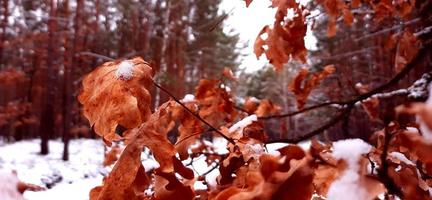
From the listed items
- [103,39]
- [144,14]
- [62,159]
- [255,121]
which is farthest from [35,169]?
[255,121]

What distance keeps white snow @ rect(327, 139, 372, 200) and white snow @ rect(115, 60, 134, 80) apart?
447mm

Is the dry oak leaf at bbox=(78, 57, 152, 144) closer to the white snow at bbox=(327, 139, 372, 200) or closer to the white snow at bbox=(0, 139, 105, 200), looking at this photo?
the white snow at bbox=(327, 139, 372, 200)

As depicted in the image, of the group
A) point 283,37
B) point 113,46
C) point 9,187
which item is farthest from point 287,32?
point 113,46

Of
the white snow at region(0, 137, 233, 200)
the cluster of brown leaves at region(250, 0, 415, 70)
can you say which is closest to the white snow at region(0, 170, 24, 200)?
the cluster of brown leaves at region(250, 0, 415, 70)

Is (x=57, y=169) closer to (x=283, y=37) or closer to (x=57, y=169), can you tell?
(x=57, y=169)

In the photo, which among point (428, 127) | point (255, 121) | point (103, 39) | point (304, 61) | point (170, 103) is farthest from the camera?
point (103, 39)

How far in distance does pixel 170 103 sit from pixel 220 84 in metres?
0.97

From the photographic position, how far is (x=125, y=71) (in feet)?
2.95

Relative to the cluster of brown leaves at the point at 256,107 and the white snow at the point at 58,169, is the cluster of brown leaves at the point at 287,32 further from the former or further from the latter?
the white snow at the point at 58,169

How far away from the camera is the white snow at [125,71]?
0.89 metres

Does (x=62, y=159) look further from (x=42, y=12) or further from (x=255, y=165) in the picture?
(x=255, y=165)

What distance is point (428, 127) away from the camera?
441 mm

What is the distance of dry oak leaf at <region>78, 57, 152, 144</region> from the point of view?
869 millimetres

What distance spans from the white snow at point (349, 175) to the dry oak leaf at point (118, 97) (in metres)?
0.41
